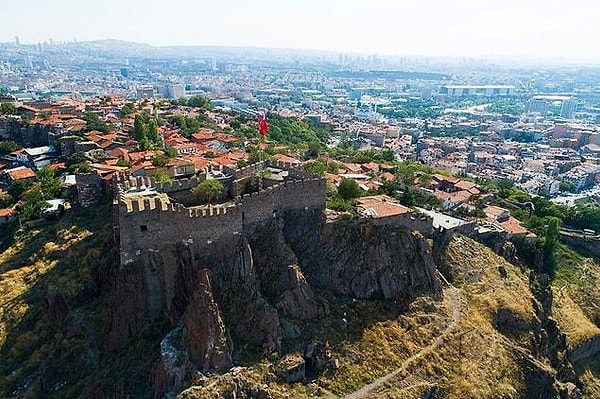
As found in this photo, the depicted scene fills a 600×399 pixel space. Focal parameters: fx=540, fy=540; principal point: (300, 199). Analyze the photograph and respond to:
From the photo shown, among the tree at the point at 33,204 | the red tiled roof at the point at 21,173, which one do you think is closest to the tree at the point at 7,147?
the red tiled roof at the point at 21,173

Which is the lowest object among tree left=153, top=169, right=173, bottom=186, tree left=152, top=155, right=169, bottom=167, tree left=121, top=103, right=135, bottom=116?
tree left=121, top=103, right=135, bottom=116

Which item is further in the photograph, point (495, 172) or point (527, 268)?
point (495, 172)

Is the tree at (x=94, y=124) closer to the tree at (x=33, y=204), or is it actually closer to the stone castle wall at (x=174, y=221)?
the tree at (x=33, y=204)

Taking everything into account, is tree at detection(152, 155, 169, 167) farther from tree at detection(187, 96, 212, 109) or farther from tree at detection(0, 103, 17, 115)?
tree at detection(187, 96, 212, 109)

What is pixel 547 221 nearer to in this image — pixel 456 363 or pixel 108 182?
pixel 456 363

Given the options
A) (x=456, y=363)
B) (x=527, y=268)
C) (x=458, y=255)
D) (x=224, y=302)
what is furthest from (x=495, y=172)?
(x=224, y=302)

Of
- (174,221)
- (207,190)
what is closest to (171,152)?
(207,190)

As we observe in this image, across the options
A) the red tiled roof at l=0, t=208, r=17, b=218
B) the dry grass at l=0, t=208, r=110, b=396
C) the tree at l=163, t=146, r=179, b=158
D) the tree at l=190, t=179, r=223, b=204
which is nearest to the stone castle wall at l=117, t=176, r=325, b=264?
the tree at l=190, t=179, r=223, b=204

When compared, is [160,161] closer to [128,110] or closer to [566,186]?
[128,110]
